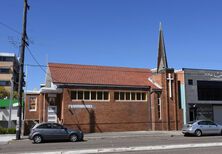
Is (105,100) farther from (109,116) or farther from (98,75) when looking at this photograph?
(98,75)

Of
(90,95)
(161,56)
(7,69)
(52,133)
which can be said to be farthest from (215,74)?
(7,69)

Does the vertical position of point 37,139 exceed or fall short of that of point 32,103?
it falls short

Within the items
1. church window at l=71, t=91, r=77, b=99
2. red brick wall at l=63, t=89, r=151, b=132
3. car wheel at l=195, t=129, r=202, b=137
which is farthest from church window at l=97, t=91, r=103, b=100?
car wheel at l=195, t=129, r=202, b=137

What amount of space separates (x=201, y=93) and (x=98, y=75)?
40.0 feet

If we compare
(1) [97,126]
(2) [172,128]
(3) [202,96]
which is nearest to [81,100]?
(1) [97,126]

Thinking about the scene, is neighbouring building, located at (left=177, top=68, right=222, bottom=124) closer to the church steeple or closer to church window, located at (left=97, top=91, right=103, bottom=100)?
the church steeple

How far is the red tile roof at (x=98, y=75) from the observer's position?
37.5 meters

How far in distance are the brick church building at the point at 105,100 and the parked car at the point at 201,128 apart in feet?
25.1

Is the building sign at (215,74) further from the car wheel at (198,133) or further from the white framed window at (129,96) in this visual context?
the car wheel at (198,133)

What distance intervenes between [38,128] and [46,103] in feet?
36.6

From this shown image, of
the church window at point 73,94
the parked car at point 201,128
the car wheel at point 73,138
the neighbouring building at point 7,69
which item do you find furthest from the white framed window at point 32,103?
the neighbouring building at point 7,69

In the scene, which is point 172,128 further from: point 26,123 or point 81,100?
point 26,123

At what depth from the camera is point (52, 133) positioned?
25.5 meters

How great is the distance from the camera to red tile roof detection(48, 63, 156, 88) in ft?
123
